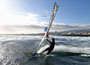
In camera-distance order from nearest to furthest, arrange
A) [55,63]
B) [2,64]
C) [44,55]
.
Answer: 1. [2,64]
2. [55,63]
3. [44,55]

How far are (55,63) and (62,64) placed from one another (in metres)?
0.92

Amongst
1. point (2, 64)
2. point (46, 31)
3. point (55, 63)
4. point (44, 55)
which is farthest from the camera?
point (44, 55)

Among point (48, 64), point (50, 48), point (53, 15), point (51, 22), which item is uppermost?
point (53, 15)

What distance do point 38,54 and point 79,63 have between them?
6.19m

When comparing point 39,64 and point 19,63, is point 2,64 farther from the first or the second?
point 39,64

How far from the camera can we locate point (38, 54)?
16.0m

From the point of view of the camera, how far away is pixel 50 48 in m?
15.2

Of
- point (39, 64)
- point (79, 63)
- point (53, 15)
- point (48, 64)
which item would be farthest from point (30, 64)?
point (53, 15)

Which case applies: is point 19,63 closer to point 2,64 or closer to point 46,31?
point 2,64

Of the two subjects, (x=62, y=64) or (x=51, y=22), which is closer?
(x=62, y=64)

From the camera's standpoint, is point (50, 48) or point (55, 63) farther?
point (50, 48)

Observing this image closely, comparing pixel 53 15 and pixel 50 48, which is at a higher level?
pixel 53 15

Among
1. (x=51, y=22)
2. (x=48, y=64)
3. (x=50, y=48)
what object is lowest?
(x=48, y=64)

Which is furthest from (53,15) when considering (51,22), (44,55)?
(44,55)
